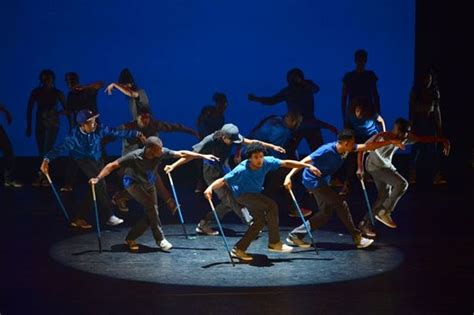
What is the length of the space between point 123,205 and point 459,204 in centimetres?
377

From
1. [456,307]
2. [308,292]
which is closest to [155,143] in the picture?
[308,292]

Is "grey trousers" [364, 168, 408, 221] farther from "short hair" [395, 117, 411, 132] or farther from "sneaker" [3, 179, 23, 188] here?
"sneaker" [3, 179, 23, 188]

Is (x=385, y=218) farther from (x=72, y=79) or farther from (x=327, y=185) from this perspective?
(x=72, y=79)

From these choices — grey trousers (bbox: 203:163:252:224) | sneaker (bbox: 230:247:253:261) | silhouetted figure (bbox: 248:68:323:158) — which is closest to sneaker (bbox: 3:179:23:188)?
silhouetted figure (bbox: 248:68:323:158)

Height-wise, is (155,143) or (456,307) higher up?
(155,143)

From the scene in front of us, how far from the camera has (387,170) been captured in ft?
27.2

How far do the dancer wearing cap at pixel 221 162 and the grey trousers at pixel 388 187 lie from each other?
100 cm

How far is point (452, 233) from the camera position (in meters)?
8.30

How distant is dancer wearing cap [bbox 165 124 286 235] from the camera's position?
816 cm

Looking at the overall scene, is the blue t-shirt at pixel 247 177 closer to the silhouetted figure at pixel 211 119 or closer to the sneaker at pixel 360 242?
the sneaker at pixel 360 242

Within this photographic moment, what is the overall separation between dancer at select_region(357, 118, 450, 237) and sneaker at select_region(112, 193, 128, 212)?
269 cm

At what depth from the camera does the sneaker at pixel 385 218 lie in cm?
852

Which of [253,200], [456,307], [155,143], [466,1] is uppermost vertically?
[466,1]

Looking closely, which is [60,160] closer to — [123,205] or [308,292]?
[123,205]
